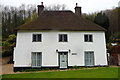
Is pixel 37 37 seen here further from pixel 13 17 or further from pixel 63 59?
pixel 13 17

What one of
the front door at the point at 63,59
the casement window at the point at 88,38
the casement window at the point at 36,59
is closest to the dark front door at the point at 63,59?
the front door at the point at 63,59

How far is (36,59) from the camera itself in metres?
18.2

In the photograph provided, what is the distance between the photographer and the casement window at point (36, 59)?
713 inches

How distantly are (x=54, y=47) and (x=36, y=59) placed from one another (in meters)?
2.96

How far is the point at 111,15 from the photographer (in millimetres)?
52031

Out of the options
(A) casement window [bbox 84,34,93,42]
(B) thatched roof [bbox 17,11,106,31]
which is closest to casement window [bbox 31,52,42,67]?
(B) thatched roof [bbox 17,11,106,31]

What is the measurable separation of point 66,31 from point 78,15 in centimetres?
501

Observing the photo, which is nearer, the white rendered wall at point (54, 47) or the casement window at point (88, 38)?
the white rendered wall at point (54, 47)

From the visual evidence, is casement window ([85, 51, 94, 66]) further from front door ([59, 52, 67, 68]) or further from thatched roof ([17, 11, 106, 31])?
thatched roof ([17, 11, 106, 31])

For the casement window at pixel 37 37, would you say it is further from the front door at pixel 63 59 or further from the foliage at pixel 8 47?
the foliage at pixel 8 47

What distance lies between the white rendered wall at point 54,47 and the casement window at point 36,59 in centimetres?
44

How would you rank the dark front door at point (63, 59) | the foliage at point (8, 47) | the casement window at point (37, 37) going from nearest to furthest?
the dark front door at point (63, 59)
the casement window at point (37, 37)
the foliage at point (8, 47)

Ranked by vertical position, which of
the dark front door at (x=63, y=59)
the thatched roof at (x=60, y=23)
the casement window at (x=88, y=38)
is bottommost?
the dark front door at (x=63, y=59)

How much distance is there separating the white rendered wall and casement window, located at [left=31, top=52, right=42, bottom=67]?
1.45 ft
